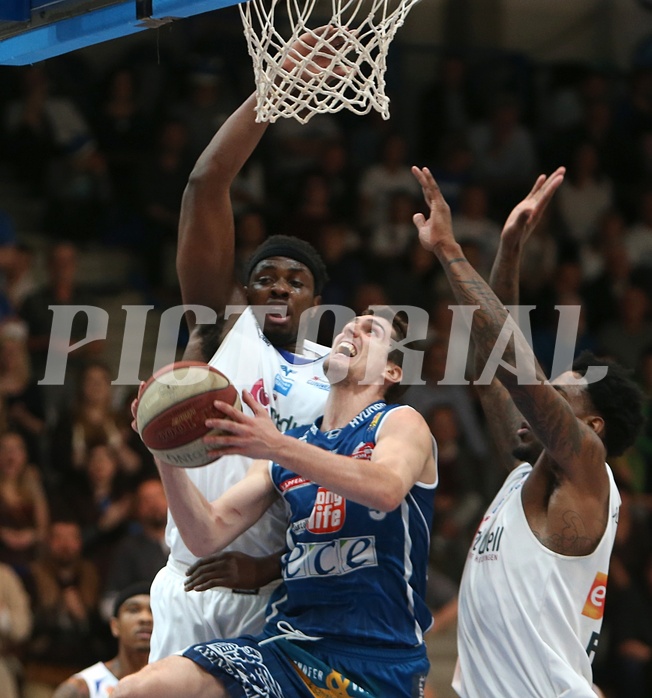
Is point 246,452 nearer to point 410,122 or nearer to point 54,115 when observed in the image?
point 54,115

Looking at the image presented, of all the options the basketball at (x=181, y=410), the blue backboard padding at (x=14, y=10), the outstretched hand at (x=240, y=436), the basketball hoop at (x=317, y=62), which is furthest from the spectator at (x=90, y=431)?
the outstretched hand at (x=240, y=436)

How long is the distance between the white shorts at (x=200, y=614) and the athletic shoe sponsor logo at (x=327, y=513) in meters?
0.41

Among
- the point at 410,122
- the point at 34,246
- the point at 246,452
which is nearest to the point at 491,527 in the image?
the point at 246,452

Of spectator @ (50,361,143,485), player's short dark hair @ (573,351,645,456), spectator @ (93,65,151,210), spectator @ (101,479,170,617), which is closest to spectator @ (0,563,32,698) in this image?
spectator @ (101,479,170,617)

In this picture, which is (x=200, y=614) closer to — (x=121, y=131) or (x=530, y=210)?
(x=530, y=210)

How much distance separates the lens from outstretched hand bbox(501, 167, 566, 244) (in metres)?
4.66

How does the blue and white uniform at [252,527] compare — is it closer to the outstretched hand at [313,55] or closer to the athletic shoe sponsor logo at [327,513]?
the athletic shoe sponsor logo at [327,513]

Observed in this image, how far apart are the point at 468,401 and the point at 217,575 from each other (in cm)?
503

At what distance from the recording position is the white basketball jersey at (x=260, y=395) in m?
4.39

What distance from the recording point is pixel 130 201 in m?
9.52

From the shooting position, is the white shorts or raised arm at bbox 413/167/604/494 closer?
raised arm at bbox 413/167/604/494

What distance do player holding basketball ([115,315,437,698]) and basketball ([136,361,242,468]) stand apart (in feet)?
0.70

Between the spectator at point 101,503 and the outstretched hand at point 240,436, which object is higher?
the outstretched hand at point 240,436

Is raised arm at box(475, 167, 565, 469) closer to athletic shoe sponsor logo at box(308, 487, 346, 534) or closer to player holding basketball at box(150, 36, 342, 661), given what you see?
player holding basketball at box(150, 36, 342, 661)
